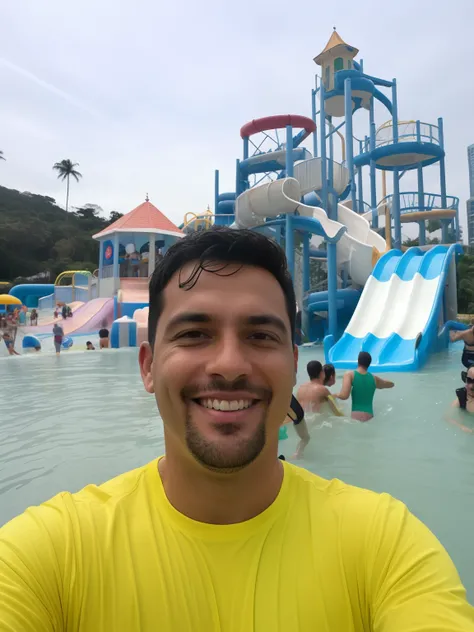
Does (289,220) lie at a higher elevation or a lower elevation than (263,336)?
higher

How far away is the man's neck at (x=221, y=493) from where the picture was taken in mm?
1048

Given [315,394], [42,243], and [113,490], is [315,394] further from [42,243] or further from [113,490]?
[42,243]

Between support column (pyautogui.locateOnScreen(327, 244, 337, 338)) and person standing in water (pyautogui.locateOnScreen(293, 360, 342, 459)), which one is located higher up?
support column (pyautogui.locateOnScreen(327, 244, 337, 338))

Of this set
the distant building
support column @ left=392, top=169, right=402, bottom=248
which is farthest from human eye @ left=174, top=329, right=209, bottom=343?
the distant building

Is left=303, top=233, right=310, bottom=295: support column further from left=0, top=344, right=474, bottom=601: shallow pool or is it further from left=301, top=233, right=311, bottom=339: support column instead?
left=0, top=344, right=474, bottom=601: shallow pool

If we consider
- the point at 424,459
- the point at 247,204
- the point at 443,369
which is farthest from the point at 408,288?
the point at 424,459

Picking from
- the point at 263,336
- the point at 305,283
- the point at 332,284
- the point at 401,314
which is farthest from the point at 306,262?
the point at 263,336

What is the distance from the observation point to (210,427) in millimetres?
1025

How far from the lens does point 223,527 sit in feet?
3.38

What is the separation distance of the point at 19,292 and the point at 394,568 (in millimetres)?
35980

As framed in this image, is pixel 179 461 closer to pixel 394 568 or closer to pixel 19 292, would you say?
pixel 394 568

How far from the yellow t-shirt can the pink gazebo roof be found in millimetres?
21276

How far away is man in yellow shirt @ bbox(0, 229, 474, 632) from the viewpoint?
902 mm

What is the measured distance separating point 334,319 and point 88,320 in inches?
429
